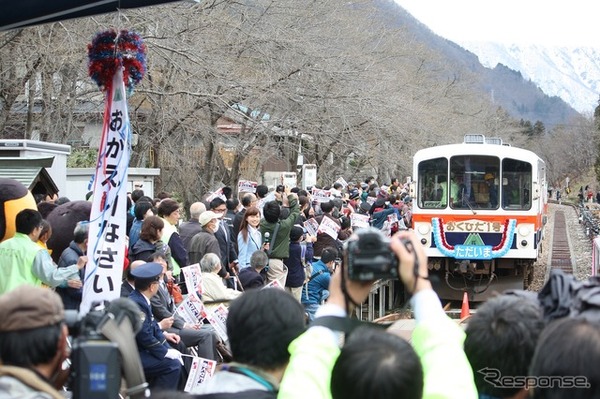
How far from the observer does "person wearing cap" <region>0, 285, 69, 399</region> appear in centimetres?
261

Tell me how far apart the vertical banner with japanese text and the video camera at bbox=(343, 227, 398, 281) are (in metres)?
3.31

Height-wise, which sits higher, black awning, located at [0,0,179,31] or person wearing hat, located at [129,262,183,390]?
black awning, located at [0,0,179,31]

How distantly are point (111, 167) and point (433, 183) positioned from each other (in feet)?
32.6

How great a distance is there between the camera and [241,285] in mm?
8797

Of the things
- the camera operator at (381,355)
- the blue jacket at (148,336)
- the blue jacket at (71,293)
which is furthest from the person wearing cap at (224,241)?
the camera operator at (381,355)

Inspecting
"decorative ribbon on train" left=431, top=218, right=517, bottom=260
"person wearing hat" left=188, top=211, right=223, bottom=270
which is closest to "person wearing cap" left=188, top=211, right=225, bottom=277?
"person wearing hat" left=188, top=211, right=223, bottom=270

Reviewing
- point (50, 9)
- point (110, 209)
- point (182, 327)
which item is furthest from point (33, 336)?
point (182, 327)

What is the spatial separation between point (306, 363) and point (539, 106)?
196617 millimetres

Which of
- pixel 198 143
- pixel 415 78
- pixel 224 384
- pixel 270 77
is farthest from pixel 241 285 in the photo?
pixel 415 78

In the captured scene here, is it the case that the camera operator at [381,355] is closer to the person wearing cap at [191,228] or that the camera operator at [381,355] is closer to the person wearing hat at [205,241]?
the person wearing hat at [205,241]

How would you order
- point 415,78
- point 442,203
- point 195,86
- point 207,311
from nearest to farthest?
1. point 207,311
2. point 442,203
3. point 195,86
4. point 415,78

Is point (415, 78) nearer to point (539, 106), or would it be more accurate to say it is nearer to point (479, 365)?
point (479, 365)

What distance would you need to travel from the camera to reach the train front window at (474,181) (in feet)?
48.1

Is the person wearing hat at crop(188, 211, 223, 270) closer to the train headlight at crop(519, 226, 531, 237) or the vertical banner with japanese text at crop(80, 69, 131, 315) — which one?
the vertical banner with japanese text at crop(80, 69, 131, 315)
